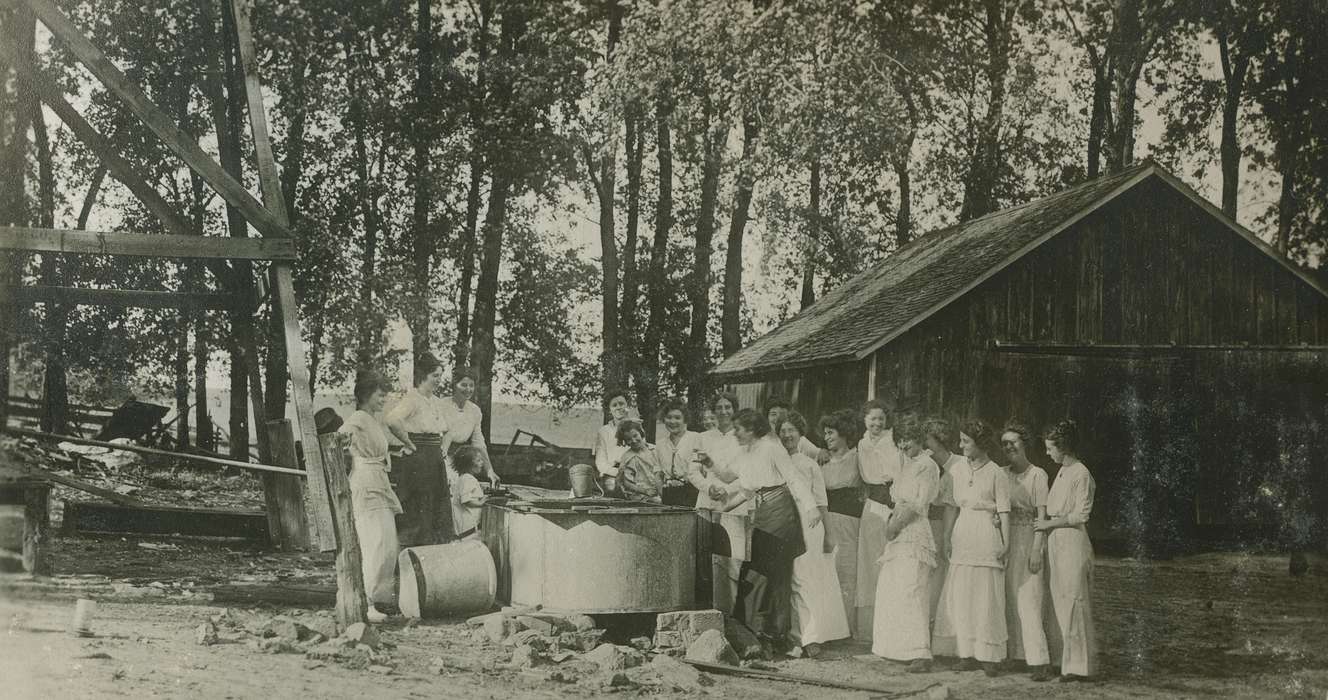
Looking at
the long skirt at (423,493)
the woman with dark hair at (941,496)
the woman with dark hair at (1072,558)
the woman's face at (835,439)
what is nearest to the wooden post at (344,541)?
the long skirt at (423,493)

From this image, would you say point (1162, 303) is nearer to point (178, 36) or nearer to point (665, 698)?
point (665, 698)

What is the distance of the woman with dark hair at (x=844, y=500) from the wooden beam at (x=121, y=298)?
605cm

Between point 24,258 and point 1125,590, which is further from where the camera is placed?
point 1125,590

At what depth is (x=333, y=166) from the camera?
13.5 meters

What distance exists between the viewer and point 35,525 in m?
8.77

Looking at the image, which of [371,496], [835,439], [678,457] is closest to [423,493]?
[371,496]

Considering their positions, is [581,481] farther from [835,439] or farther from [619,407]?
[835,439]

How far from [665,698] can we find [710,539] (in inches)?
88.6

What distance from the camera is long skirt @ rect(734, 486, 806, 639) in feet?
26.2

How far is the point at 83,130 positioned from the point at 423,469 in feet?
12.7

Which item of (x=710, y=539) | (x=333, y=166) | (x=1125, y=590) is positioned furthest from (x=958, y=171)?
(x=710, y=539)

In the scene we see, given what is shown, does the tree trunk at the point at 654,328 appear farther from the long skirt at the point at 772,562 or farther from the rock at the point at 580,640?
the rock at the point at 580,640

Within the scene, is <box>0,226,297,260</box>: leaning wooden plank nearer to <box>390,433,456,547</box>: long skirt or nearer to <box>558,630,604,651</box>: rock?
<box>390,433,456,547</box>: long skirt

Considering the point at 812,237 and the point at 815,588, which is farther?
the point at 812,237
